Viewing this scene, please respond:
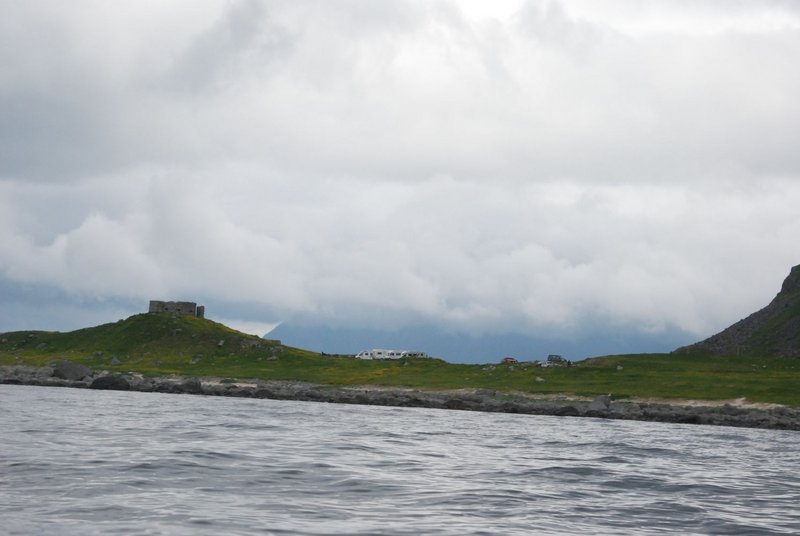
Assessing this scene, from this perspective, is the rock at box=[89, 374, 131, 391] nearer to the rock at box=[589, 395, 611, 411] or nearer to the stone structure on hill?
the rock at box=[589, 395, 611, 411]

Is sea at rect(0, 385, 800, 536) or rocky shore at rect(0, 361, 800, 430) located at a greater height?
rocky shore at rect(0, 361, 800, 430)

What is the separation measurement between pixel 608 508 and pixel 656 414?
62605 mm

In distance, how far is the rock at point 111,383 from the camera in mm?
104062

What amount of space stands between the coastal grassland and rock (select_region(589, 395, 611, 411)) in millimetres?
11420

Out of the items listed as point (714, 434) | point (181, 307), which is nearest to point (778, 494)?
point (714, 434)

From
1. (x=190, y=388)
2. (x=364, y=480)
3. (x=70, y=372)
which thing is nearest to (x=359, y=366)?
(x=190, y=388)

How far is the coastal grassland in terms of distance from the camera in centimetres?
11094

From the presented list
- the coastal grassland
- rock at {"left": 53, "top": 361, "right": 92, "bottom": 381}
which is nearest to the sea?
the coastal grassland

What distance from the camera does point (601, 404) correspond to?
92.6 meters

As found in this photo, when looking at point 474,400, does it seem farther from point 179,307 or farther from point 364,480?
point 179,307

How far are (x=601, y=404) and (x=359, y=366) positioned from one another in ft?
178

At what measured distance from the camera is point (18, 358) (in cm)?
15412

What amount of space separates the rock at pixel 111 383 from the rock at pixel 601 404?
51.6 metres

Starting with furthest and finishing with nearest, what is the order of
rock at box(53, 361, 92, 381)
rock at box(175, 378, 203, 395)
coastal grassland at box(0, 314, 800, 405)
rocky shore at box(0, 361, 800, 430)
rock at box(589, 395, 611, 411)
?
1. rock at box(53, 361, 92, 381)
2. coastal grassland at box(0, 314, 800, 405)
3. rock at box(175, 378, 203, 395)
4. rock at box(589, 395, 611, 411)
5. rocky shore at box(0, 361, 800, 430)
